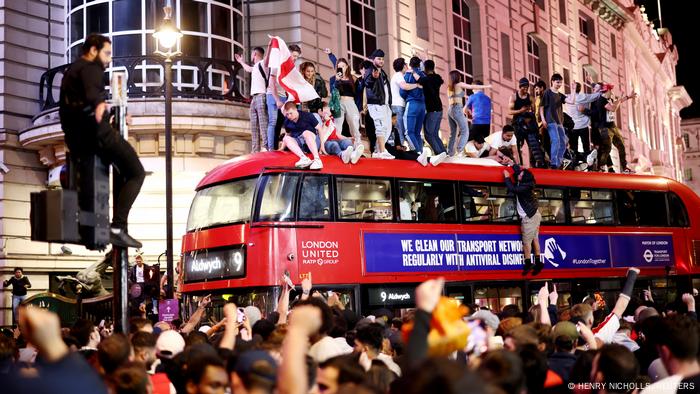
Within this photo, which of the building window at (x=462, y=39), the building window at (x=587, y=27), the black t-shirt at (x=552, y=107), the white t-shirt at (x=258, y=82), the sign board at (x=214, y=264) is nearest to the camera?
the sign board at (x=214, y=264)

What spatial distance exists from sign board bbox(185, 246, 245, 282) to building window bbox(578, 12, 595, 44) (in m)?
34.3

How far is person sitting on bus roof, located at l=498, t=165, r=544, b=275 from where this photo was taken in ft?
57.5

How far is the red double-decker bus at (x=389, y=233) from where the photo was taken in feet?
48.7

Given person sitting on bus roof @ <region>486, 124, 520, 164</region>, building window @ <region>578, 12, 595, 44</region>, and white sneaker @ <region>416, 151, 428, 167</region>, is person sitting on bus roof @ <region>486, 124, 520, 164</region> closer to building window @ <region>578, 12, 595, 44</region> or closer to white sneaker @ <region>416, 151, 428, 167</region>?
white sneaker @ <region>416, 151, 428, 167</region>

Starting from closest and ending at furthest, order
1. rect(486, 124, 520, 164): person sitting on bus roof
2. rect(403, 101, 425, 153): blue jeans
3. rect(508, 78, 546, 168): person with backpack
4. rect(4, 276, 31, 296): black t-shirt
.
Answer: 1. rect(403, 101, 425, 153): blue jeans
2. rect(486, 124, 520, 164): person sitting on bus roof
3. rect(508, 78, 546, 168): person with backpack
4. rect(4, 276, 31, 296): black t-shirt

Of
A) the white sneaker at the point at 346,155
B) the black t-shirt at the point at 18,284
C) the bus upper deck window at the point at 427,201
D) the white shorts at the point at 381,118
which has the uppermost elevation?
the white shorts at the point at 381,118

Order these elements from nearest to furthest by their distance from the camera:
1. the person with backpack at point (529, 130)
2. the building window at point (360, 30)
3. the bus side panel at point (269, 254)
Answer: the bus side panel at point (269, 254)
the person with backpack at point (529, 130)
the building window at point (360, 30)

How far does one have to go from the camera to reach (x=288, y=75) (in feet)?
50.4

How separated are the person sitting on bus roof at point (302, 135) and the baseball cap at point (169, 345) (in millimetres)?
7896

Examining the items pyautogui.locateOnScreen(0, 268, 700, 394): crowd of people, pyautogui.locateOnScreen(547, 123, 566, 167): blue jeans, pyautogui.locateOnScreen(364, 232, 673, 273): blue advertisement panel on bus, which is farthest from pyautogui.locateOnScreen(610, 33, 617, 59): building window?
pyautogui.locateOnScreen(0, 268, 700, 394): crowd of people

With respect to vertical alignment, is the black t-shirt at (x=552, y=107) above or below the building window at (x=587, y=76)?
below

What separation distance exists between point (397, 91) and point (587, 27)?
31653 mm

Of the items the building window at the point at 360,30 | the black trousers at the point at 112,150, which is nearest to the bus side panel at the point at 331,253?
the black trousers at the point at 112,150

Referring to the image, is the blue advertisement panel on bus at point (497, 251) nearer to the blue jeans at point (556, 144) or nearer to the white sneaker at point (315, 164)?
the white sneaker at point (315, 164)
